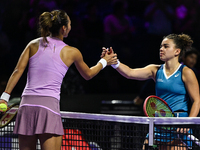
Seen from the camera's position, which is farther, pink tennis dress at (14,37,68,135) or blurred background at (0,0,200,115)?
blurred background at (0,0,200,115)

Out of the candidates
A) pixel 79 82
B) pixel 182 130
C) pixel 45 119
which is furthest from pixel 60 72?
pixel 79 82

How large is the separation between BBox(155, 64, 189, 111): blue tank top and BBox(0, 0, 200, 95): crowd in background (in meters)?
3.20

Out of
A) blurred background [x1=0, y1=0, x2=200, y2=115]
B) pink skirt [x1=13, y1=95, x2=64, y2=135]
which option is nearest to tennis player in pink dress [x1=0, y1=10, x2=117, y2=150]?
pink skirt [x1=13, y1=95, x2=64, y2=135]

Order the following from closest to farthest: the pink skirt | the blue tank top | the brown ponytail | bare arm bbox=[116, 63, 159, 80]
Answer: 1. the pink skirt
2. the blue tank top
3. the brown ponytail
4. bare arm bbox=[116, 63, 159, 80]

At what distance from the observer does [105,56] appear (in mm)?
2881

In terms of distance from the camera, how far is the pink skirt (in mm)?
2102

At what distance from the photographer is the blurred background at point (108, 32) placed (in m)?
6.12

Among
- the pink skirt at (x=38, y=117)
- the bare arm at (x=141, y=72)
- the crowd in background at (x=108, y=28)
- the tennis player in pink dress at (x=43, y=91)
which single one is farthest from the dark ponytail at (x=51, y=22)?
the crowd in background at (x=108, y=28)

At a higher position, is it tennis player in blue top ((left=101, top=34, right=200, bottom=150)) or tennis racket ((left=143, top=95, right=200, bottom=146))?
tennis player in blue top ((left=101, top=34, right=200, bottom=150))

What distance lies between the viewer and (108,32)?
6.75 metres

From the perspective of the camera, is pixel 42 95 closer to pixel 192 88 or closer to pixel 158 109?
pixel 158 109

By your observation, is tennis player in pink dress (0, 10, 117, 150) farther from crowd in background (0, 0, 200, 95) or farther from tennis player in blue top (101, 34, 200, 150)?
crowd in background (0, 0, 200, 95)

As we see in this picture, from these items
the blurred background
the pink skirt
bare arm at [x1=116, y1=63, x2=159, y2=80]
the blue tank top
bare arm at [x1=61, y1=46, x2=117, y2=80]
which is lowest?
the pink skirt

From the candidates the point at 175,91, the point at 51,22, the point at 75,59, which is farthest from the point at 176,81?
the point at 51,22
